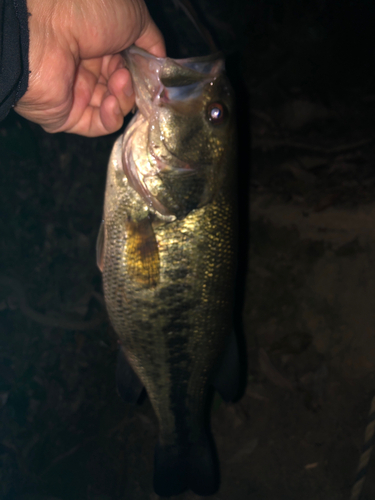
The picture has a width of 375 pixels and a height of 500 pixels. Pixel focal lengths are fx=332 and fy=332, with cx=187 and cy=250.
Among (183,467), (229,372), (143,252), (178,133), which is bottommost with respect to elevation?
(183,467)

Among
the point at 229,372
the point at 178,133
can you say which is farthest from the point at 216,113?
the point at 229,372

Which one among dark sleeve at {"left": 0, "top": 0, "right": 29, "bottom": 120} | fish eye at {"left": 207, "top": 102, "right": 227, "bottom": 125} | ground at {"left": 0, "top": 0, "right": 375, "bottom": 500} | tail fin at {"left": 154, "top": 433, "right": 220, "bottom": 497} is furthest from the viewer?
ground at {"left": 0, "top": 0, "right": 375, "bottom": 500}

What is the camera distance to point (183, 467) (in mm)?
1451

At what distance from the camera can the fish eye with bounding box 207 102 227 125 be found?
1139 mm

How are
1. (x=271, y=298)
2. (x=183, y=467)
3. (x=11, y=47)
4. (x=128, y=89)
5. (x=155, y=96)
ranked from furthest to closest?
(x=271, y=298), (x=183, y=467), (x=128, y=89), (x=155, y=96), (x=11, y=47)

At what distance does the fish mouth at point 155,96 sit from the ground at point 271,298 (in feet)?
3.04

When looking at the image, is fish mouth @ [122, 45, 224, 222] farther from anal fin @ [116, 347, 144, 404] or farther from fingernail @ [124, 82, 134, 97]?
anal fin @ [116, 347, 144, 404]

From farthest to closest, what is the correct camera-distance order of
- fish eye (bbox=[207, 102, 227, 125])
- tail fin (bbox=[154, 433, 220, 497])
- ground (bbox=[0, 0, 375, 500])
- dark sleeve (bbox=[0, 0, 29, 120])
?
ground (bbox=[0, 0, 375, 500])
tail fin (bbox=[154, 433, 220, 497])
fish eye (bbox=[207, 102, 227, 125])
dark sleeve (bbox=[0, 0, 29, 120])

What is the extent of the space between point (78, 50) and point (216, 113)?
20.7 inches

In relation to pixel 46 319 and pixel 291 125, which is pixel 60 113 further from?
pixel 291 125

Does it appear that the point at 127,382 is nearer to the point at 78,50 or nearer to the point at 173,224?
the point at 173,224

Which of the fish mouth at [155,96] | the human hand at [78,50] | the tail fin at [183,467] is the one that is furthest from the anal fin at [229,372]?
the human hand at [78,50]

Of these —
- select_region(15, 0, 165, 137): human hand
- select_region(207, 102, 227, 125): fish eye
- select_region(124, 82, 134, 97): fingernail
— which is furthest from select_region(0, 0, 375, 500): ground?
select_region(207, 102, 227, 125): fish eye

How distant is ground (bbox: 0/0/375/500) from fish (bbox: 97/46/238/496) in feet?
2.89
